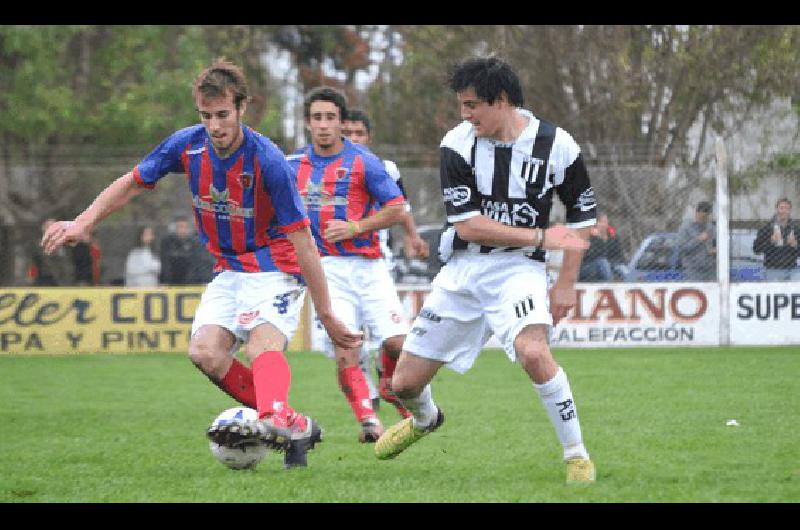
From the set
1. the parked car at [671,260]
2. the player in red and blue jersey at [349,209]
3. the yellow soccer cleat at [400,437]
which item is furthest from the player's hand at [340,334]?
the parked car at [671,260]

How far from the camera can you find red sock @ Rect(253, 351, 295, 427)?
287 inches

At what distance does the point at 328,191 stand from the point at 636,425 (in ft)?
8.08

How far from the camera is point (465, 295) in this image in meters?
7.39

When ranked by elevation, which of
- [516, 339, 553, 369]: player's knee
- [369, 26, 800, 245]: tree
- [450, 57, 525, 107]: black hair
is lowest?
[516, 339, 553, 369]: player's knee

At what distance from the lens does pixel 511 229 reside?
23.1 feet

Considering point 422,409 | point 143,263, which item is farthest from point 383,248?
point 143,263

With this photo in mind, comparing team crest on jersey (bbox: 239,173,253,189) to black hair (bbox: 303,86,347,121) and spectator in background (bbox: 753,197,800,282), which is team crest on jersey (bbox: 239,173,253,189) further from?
spectator in background (bbox: 753,197,800,282)

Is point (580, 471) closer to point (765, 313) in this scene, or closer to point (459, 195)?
point (459, 195)

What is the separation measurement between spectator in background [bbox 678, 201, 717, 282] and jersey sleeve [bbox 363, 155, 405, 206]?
8.99 m

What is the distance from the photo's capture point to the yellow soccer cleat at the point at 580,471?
6954mm

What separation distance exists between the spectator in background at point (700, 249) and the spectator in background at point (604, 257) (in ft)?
2.58

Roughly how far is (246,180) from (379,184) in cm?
251

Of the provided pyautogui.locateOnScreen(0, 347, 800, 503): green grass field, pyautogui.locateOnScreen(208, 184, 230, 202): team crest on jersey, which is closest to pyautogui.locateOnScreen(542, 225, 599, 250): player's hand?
pyautogui.locateOnScreen(0, 347, 800, 503): green grass field
